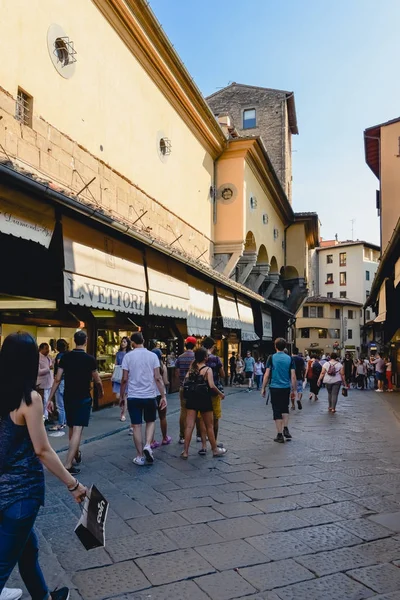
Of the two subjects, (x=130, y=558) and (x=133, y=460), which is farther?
(x=133, y=460)

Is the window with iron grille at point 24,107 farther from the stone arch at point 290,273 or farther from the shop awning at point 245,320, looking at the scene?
the stone arch at point 290,273

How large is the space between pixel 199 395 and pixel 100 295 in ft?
9.77

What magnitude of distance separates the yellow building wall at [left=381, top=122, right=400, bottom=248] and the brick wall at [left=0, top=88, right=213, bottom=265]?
1556 cm

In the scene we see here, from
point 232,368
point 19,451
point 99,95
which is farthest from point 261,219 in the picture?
point 19,451

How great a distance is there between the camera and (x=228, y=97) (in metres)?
37.2

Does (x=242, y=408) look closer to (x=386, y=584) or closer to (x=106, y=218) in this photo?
(x=106, y=218)

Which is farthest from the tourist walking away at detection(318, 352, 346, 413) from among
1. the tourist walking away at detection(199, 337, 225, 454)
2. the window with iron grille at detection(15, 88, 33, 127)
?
the window with iron grille at detection(15, 88, 33, 127)

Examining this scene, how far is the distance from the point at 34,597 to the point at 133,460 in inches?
154

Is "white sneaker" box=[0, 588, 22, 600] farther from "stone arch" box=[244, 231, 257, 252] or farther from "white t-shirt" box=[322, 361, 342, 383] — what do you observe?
"stone arch" box=[244, 231, 257, 252]

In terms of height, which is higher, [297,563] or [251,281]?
[251,281]

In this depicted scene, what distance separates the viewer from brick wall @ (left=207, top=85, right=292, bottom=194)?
3641cm

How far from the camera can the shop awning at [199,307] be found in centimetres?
1434

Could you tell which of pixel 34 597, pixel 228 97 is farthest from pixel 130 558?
pixel 228 97

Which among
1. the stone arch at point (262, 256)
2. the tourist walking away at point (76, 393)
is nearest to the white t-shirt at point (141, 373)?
the tourist walking away at point (76, 393)
